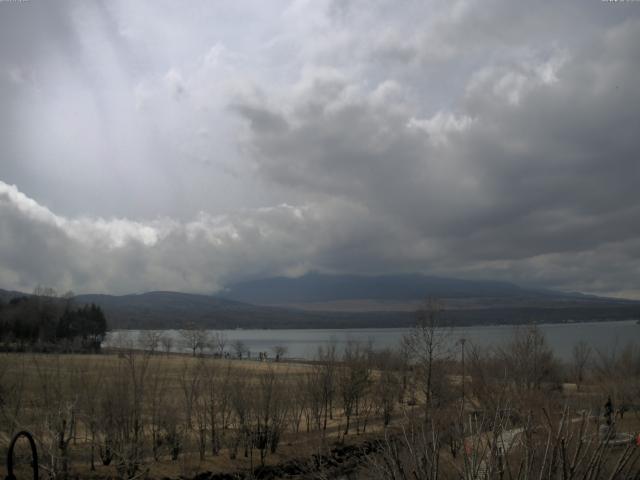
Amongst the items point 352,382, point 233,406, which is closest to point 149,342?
point 352,382

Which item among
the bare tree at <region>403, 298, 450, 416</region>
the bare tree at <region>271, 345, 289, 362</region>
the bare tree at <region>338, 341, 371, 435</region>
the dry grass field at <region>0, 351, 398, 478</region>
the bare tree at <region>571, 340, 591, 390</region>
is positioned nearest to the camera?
the dry grass field at <region>0, 351, 398, 478</region>

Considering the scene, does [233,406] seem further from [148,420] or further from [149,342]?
[149,342]

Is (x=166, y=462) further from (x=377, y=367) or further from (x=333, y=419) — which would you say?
(x=377, y=367)

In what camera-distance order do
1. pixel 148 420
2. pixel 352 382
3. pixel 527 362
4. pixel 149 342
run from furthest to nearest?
pixel 149 342 → pixel 352 382 → pixel 527 362 → pixel 148 420

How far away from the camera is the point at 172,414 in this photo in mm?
36188

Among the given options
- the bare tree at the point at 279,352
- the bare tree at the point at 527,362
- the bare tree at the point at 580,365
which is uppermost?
the bare tree at the point at 527,362

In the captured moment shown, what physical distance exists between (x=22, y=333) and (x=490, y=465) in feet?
422

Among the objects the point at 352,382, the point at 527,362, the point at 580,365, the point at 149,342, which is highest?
the point at 149,342

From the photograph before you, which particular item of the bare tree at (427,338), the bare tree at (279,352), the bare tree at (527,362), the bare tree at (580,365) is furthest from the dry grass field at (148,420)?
the bare tree at (279,352)

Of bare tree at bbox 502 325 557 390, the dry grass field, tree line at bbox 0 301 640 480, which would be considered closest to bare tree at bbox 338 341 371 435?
tree line at bbox 0 301 640 480

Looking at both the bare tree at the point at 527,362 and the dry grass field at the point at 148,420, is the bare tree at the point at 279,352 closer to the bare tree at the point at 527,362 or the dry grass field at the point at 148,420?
the bare tree at the point at 527,362

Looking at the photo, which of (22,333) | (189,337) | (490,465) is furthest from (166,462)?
(189,337)

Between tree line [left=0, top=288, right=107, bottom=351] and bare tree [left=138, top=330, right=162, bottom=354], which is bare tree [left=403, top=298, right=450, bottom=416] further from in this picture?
tree line [left=0, top=288, right=107, bottom=351]

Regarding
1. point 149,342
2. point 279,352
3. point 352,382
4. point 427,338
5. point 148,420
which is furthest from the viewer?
point 279,352
